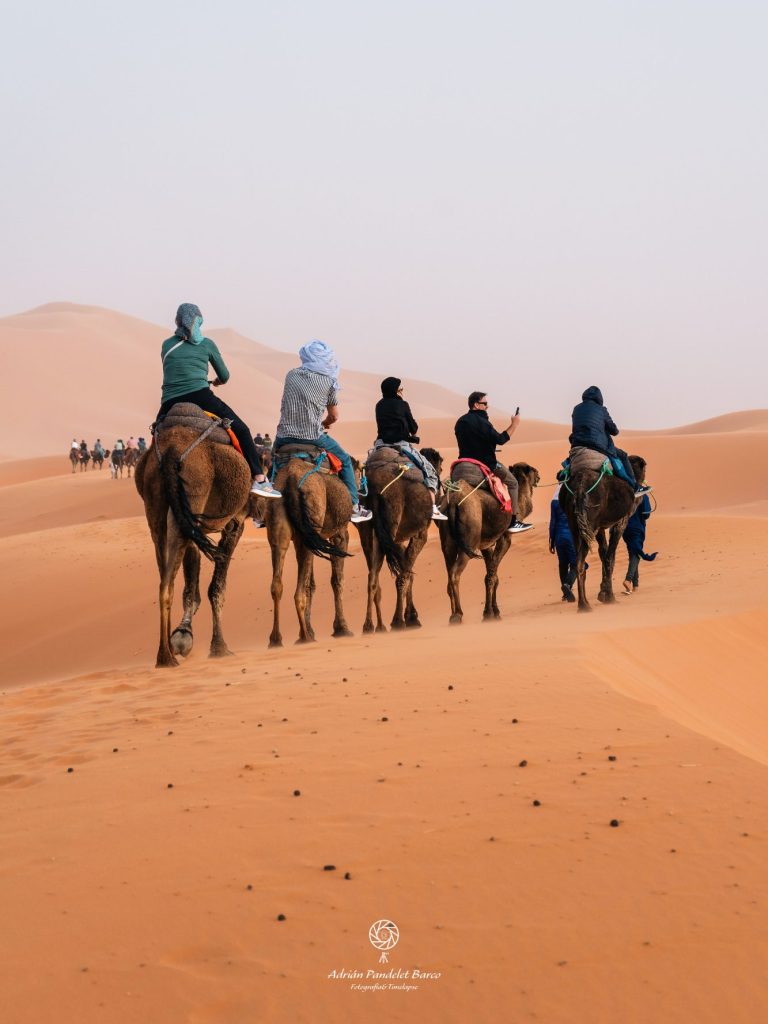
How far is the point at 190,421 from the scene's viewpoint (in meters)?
11.2

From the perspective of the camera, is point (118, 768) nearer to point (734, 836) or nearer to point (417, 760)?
point (417, 760)

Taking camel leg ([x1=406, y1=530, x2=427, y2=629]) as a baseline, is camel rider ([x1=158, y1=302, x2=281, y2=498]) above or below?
above

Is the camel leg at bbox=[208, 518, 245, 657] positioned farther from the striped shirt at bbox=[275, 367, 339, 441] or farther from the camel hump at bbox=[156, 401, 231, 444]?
the camel hump at bbox=[156, 401, 231, 444]

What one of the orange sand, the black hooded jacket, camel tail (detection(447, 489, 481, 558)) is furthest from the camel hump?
camel tail (detection(447, 489, 481, 558))

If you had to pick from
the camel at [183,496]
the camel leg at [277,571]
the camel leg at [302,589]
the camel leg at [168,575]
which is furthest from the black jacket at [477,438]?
the camel leg at [168,575]

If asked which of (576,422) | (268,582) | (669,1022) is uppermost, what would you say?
(576,422)

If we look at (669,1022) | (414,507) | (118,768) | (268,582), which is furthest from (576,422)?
(669,1022)

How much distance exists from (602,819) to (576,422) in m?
10.6

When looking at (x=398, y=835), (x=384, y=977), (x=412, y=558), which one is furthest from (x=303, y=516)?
(x=384, y=977)

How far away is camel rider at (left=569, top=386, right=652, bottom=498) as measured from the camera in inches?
599

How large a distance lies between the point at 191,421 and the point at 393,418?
3721 mm

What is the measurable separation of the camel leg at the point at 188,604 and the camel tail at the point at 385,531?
8.75ft

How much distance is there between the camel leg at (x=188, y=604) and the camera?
11594 millimetres

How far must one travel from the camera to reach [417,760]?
253 inches
